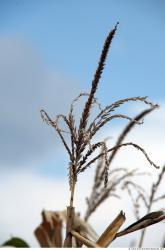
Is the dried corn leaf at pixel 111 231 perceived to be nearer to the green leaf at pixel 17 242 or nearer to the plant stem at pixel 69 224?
the plant stem at pixel 69 224

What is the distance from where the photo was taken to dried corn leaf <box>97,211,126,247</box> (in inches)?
68.2

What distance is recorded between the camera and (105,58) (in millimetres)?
1422

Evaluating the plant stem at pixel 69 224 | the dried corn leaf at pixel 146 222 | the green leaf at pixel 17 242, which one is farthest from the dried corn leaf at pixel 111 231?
the green leaf at pixel 17 242

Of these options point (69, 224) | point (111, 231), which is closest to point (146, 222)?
point (111, 231)

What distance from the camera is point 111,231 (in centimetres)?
174

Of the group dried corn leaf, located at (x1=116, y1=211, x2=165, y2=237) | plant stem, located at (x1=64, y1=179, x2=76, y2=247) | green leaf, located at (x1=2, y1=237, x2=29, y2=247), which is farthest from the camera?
green leaf, located at (x1=2, y1=237, x2=29, y2=247)

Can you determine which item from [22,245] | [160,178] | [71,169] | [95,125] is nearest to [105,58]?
[95,125]

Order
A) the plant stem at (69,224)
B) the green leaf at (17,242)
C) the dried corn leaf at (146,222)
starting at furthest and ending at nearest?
the green leaf at (17,242) → the dried corn leaf at (146,222) → the plant stem at (69,224)

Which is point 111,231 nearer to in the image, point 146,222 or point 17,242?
point 146,222

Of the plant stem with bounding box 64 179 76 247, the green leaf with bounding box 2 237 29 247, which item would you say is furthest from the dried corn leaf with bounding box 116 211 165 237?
the green leaf with bounding box 2 237 29 247

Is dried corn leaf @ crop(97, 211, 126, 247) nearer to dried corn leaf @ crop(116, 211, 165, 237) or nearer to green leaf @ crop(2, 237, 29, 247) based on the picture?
dried corn leaf @ crop(116, 211, 165, 237)

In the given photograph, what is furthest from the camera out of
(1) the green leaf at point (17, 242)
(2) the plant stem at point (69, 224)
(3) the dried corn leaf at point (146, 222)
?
(1) the green leaf at point (17, 242)

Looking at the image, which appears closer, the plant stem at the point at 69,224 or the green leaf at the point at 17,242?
the plant stem at the point at 69,224

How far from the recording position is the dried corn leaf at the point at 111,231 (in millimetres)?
1732
